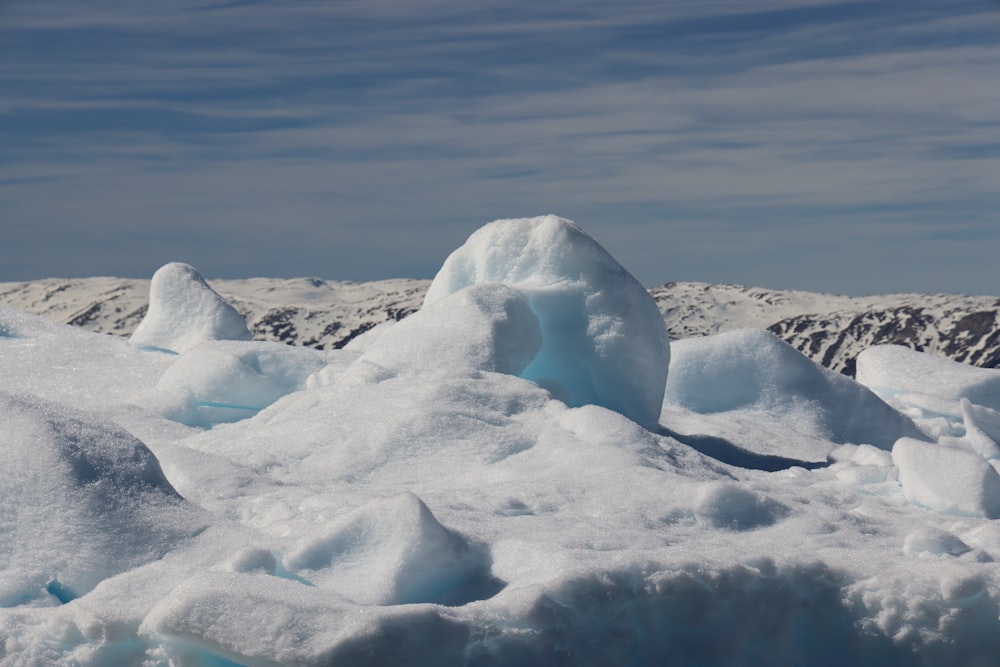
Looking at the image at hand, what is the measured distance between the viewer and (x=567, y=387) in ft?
46.6

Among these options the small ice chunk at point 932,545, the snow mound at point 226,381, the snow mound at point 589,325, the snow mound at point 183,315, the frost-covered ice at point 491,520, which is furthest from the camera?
the snow mound at point 183,315

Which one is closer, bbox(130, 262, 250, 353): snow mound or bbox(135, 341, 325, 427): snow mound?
bbox(135, 341, 325, 427): snow mound

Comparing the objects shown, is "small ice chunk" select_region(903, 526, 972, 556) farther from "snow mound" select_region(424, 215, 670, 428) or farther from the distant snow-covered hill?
the distant snow-covered hill

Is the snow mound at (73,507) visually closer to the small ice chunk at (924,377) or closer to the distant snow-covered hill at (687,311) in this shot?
the small ice chunk at (924,377)

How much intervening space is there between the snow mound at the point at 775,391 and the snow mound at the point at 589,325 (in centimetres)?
280

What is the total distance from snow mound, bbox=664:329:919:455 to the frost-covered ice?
55.7 inches

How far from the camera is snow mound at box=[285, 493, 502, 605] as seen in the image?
7289mm

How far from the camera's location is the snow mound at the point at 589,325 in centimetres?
1390

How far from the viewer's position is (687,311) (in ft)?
353

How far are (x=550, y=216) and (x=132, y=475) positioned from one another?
784cm

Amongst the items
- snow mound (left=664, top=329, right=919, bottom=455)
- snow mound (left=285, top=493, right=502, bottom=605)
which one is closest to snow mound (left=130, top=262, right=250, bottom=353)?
snow mound (left=664, top=329, right=919, bottom=455)

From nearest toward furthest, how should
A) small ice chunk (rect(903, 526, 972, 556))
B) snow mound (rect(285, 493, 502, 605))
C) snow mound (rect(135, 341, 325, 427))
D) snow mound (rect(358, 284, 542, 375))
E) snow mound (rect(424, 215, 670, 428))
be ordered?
snow mound (rect(285, 493, 502, 605)) → small ice chunk (rect(903, 526, 972, 556)) → snow mound (rect(358, 284, 542, 375)) → snow mound (rect(424, 215, 670, 428)) → snow mound (rect(135, 341, 325, 427))

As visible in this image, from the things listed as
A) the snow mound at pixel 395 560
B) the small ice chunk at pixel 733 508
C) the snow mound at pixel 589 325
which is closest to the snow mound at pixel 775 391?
the snow mound at pixel 589 325

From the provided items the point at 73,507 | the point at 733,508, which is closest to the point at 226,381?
the point at 73,507
